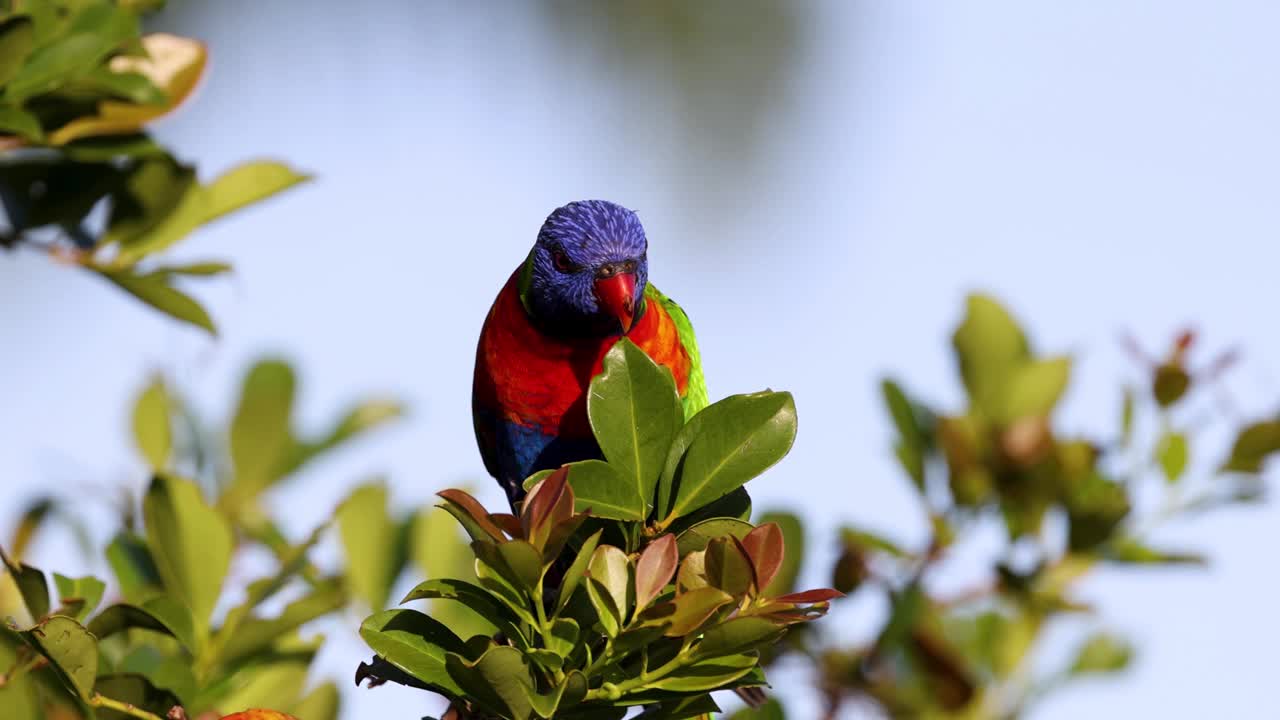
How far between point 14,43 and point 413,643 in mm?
775

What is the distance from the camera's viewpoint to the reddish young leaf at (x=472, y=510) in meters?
0.96

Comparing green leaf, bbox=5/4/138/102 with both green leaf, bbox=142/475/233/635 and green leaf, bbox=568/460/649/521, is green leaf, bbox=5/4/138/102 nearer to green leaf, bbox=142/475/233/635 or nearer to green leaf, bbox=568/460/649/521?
green leaf, bbox=142/475/233/635

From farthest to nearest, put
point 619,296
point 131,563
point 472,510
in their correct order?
1. point 619,296
2. point 131,563
3. point 472,510

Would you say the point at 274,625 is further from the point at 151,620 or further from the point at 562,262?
the point at 562,262

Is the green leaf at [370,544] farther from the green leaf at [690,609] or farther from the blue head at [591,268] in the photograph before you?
the green leaf at [690,609]

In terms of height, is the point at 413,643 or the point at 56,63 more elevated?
the point at 56,63

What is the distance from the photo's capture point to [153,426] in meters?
2.00

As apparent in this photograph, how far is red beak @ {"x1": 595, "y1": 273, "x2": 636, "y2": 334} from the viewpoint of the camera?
1782 millimetres

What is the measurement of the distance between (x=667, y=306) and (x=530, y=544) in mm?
1102

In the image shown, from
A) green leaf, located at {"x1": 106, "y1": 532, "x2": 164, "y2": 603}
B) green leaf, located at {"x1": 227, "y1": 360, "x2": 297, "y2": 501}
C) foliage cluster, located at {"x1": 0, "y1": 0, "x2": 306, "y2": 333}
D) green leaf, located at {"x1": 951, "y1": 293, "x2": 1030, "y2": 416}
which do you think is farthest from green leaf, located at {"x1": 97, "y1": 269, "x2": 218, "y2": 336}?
green leaf, located at {"x1": 951, "y1": 293, "x2": 1030, "y2": 416}

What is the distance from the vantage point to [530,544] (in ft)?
3.16

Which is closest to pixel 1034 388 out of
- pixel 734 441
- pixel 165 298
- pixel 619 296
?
pixel 619 296

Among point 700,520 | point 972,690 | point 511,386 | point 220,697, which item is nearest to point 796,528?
point 972,690

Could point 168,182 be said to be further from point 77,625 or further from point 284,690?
point 77,625
